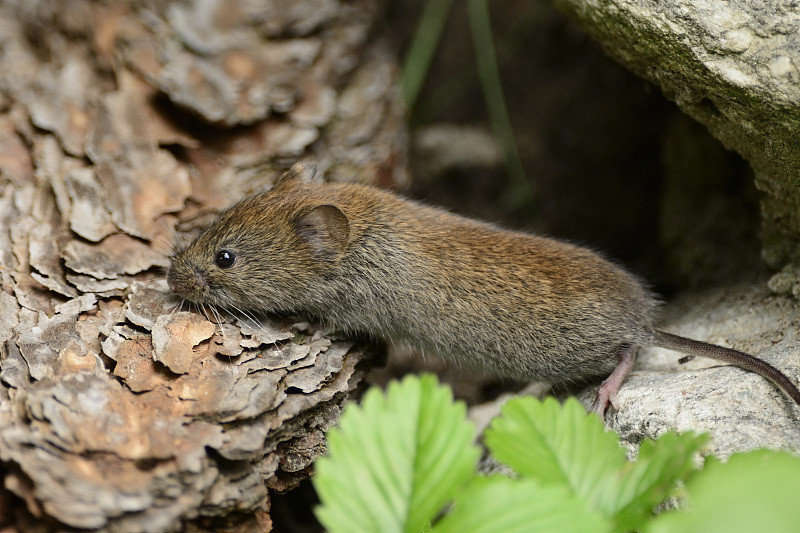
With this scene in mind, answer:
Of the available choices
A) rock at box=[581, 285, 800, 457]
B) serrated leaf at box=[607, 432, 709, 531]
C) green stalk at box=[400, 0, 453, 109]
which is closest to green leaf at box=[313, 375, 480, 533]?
serrated leaf at box=[607, 432, 709, 531]

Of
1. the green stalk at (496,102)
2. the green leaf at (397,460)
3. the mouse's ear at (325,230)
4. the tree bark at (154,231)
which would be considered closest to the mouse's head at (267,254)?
the mouse's ear at (325,230)

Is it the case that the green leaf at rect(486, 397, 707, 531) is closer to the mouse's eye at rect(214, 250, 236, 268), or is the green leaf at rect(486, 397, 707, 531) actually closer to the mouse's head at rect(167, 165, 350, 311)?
the mouse's head at rect(167, 165, 350, 311)

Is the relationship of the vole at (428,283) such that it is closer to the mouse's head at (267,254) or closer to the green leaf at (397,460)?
the mouse's head at (267,254)

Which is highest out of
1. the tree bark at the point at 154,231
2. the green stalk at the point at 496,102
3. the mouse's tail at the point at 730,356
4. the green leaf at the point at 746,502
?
the green stalk at the point at 496,102

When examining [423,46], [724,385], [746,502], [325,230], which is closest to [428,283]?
[325,230]

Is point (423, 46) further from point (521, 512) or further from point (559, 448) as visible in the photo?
point (521, 512)

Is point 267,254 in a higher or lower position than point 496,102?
lower
